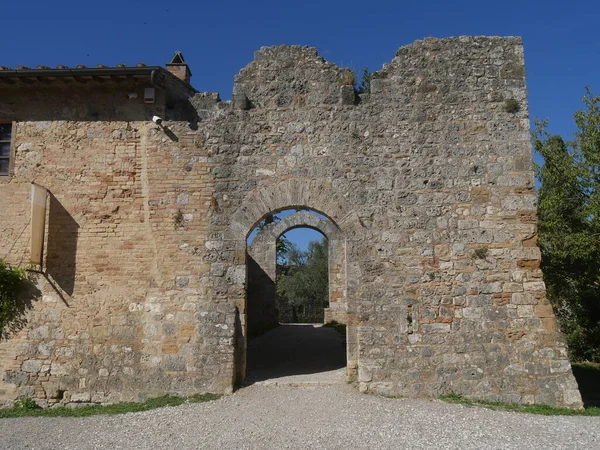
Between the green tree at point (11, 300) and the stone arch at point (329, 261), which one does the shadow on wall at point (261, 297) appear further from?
the green tree at point (11, 300)

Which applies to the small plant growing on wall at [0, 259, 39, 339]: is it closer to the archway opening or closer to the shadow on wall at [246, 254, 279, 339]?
the archway opening

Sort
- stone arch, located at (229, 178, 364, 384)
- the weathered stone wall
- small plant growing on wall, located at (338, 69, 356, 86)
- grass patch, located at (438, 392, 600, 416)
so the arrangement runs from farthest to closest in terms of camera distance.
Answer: small plant growing on wall, located at (338, 69, 356, 86) → stone arch, located at (229, 178, 364, 384) → the weathered stone wall → grass patch, located at (438, 392, 600, 416)

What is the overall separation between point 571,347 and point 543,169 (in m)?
5.17

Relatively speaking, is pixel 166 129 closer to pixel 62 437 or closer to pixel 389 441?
pixel 62 437

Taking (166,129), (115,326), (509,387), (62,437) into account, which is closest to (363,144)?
(166,129)

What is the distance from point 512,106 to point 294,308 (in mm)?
20844

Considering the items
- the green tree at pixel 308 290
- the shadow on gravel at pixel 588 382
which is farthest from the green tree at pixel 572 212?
the green tree at pixel 308 290

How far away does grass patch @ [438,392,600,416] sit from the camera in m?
6.71

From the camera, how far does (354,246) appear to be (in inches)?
302

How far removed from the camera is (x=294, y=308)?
27203 millimetres

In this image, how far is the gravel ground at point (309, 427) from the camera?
5.41m

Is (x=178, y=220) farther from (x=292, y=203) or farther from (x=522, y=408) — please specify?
(x=522, y=408)

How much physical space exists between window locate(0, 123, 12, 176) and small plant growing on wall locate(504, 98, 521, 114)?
8.51 m

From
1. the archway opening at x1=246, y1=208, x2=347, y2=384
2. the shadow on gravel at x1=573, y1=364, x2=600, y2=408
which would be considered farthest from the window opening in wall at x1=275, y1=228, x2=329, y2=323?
the shadow on gravel at x1=573, y1=364, x2=600, y2=408
